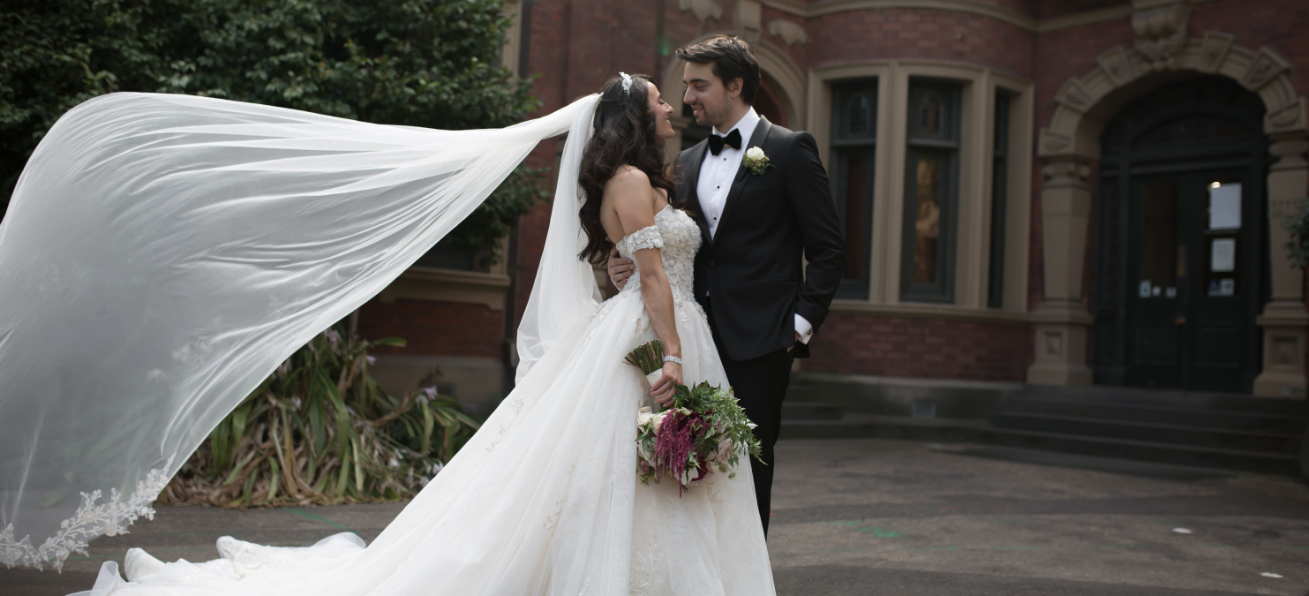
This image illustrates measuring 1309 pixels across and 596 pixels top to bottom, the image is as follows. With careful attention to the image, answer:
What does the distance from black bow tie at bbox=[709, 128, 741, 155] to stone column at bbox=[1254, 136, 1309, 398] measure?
8.37 m

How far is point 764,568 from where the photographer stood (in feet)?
10.1

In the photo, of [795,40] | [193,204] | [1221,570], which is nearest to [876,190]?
[795,40]

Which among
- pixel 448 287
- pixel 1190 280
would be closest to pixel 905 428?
pixel 1190 280

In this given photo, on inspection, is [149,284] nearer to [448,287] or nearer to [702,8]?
[448,287]

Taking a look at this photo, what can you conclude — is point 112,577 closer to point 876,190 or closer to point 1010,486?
point 1010,486

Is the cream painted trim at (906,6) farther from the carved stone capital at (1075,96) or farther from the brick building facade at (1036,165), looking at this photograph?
the carved stone capital at (1075,96)

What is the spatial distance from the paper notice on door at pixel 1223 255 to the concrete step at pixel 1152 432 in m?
2.14

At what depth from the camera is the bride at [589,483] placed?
2.96 metres

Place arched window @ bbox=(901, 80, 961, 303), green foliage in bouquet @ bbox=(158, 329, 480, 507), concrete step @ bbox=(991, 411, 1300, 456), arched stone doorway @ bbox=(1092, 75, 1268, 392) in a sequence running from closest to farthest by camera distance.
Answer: green foliage in bouquet @ bbox=(158, 329, 480, 507)
concrete step @ bbox=(991, 411, 1300, 456)
arched stone doorway @ bbox=(1092, 75, 1268, 392)
arched window @ bbox=(901, 80, 961, 303)

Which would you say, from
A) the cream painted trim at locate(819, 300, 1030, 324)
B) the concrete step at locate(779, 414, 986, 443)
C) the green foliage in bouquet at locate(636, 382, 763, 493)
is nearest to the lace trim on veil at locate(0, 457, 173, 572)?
the green foliage in bouquet at locate(636, 382, 763, 493)

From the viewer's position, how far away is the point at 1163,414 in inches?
381

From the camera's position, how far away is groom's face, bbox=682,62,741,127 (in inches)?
132

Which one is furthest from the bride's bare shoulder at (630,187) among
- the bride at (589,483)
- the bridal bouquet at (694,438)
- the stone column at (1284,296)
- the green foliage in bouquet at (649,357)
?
the stone column at (1284,296)

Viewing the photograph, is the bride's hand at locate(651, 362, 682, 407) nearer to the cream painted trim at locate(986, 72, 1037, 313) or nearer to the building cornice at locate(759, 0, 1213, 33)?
the building cornice at locate(759, 0, 1213, 33)
